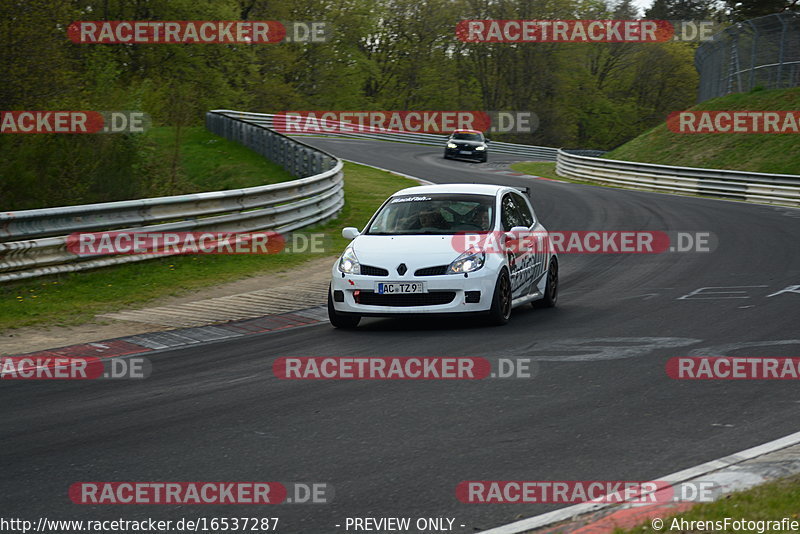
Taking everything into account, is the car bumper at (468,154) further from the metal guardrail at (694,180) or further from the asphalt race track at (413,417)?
the asphalt race track at (413,417)

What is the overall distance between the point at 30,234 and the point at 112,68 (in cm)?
1340

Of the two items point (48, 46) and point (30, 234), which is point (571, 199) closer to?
point (48, 46)

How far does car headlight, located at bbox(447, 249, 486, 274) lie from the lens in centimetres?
1045

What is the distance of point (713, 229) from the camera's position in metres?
21.0

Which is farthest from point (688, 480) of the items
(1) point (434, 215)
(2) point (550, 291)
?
(2) point (550, 291)

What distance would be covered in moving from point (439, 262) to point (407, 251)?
39 cm

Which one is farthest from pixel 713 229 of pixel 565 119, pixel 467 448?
pixel 565 119

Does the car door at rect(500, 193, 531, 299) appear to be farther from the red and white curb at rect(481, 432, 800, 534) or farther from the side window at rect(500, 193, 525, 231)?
the red and white curb at rect(481, 432, 800, 534)
